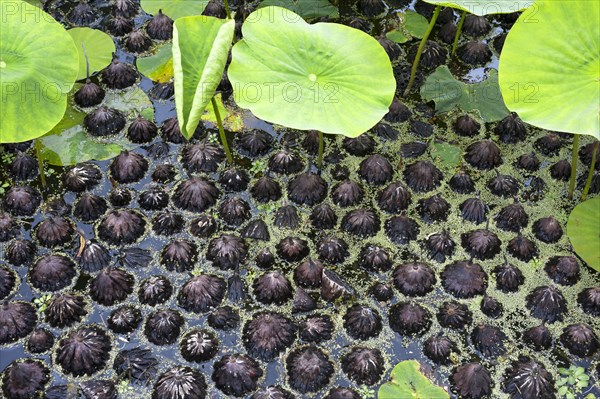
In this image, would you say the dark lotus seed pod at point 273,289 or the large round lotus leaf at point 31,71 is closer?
the dark lotus seed pod at point 273,289

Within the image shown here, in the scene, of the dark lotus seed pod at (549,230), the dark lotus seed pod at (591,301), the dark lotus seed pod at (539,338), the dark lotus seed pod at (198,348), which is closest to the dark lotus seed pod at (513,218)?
the dark lotus seed pod at (549,230)

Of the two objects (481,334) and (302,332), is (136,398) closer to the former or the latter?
(302,332)

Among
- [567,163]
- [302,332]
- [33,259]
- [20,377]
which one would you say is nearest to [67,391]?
[20,377]

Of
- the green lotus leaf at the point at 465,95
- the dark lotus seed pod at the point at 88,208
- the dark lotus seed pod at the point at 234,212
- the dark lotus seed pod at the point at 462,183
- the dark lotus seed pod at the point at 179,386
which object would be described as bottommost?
the dark lotus seed pod at the point at 179,386

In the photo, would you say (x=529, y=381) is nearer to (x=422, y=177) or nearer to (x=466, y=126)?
(x=422, y=177)

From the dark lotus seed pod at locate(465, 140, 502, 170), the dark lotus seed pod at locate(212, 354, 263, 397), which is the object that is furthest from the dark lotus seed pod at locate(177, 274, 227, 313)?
the dark lotus seed pod at locate(465, 140, 502, 170)

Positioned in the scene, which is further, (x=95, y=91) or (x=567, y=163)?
(x=95, y=91)

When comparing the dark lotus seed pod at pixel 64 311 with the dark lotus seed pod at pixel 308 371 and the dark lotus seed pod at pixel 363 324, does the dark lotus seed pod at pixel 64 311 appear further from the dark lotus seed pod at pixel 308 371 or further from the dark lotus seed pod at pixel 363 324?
the dark lotus seed pod at pixel 363 324

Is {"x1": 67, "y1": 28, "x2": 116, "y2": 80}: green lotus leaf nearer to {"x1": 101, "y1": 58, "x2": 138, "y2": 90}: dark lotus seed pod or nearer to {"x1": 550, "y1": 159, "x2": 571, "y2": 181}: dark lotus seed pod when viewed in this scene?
{"x1": 101, "y1": 58, "x2": 138, "y2": 90}: dark lotus seed pod
